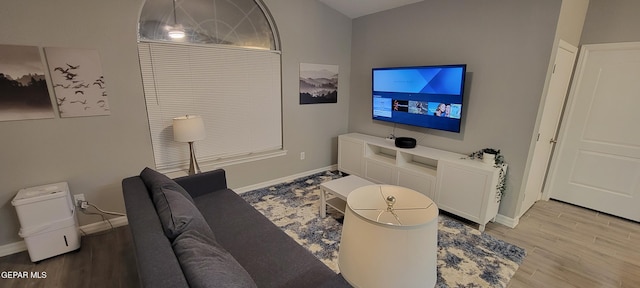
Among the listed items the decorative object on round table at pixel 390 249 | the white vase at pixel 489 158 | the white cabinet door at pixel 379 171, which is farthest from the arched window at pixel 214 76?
the decorative object on round table at pixel 390 249

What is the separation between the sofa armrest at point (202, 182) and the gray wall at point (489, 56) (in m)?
2.52

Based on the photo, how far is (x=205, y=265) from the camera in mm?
1107

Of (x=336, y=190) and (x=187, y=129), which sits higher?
(x=187, y=129)

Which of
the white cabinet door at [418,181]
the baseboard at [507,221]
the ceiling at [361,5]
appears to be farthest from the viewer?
the ceiling at [361,5]

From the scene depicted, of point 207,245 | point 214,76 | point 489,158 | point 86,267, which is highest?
point 214,76

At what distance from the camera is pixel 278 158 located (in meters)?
3.82

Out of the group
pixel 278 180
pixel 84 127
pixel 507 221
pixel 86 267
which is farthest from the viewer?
pixel 278 180

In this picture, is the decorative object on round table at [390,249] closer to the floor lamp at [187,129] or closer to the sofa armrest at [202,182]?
the sofa armrest at [202,182]

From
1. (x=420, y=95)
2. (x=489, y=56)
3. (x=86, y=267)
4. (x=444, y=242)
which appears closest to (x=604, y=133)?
(x=489, y=56)

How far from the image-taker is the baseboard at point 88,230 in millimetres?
2287

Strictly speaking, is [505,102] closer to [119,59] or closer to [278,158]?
[278,158]

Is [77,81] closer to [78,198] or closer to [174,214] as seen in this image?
[78,198]

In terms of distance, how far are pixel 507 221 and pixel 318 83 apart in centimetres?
291

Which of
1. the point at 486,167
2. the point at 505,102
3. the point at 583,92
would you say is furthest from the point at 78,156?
the point at 583,92
